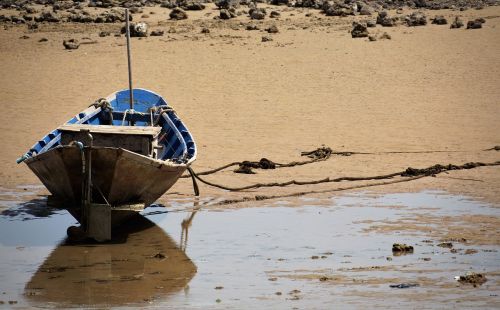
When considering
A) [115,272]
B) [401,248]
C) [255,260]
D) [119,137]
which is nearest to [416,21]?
[119,137]

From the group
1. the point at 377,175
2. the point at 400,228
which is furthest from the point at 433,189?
the point at 400,228

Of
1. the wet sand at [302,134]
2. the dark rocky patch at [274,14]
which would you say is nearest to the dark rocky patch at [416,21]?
the wet sand at [302,134]

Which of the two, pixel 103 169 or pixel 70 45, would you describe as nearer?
pixel 103 169

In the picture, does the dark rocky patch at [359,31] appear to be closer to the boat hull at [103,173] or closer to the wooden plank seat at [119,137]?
the wooden plank seat at [119,137]

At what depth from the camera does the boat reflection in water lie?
27.4 feet

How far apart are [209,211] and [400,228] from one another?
7.73 ft

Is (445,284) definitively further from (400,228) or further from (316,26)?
(316,26)

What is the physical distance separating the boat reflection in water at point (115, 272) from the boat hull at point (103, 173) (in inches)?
18.2

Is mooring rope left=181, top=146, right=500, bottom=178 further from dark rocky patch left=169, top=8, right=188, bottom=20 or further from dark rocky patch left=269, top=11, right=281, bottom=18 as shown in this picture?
dark rocky patch left=269, top=11, right=281, bottom=18

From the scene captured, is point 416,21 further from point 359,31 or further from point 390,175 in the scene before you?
point 390,175

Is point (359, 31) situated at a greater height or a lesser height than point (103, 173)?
lesser

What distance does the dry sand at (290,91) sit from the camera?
14398mm

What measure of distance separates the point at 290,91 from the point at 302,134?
10.1ft

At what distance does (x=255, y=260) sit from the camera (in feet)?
31.0
